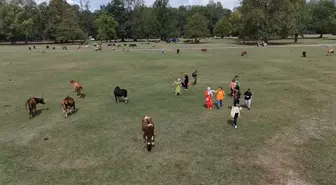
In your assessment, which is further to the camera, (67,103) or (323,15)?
(323,15)

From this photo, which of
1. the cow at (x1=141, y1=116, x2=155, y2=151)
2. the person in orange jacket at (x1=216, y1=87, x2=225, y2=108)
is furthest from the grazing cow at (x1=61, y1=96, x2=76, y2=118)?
the person in orange jacket at (x1=216, y1=87, x2=225, y2=108)

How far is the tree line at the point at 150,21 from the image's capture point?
224 ft

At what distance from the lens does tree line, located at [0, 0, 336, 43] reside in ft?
224

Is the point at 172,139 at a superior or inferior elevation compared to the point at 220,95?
inferior

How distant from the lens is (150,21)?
109m

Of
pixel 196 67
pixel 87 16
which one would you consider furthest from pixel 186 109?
pixel 87 16

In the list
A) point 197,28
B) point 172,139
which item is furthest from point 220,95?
point 197,28

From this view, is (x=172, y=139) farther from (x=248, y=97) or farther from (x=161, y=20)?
(x=161, y=20)

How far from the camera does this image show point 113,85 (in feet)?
79.0

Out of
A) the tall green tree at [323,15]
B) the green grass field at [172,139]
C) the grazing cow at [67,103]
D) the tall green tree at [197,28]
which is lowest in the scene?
the green grass field at [172,139]

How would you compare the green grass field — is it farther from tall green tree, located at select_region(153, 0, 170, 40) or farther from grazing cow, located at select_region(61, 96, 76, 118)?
tall green tree, located at select_region(153, 0, 170, 40)

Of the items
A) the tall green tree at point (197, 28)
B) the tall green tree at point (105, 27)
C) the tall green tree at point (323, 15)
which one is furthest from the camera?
the tall green tree at point (105, 27)

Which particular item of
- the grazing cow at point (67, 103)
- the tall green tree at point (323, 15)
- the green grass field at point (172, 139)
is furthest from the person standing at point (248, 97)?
the tall green tree at point (323, 15)

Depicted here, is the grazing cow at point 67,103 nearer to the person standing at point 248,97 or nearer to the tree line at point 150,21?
the person standing at point 248,97
